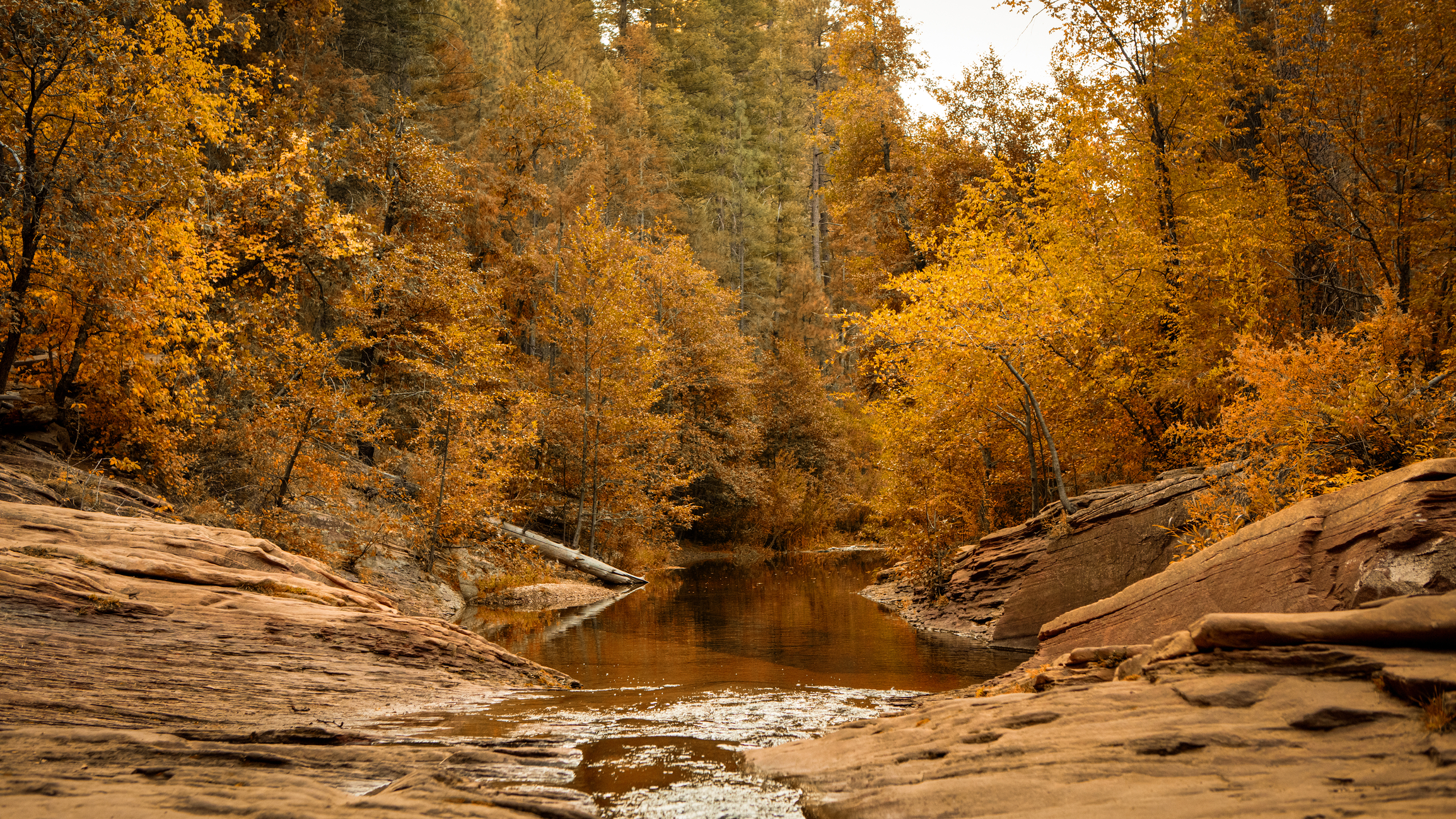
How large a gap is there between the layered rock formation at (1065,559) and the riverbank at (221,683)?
8.41m

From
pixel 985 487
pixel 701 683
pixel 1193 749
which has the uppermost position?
pixel 985 487

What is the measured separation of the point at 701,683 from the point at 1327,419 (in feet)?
27.1

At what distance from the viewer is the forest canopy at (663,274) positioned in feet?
42.8

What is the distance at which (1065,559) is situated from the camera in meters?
14.5

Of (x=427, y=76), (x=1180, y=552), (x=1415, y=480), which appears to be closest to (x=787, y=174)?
(x=427, y=76)

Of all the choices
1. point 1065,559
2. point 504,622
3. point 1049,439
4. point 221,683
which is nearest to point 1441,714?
point 221,683

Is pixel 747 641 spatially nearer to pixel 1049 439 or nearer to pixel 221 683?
pixel 1049 439

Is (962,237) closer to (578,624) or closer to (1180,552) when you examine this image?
(1180,552)

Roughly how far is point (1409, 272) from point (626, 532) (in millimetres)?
22833

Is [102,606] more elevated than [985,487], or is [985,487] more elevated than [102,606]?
[985,487]

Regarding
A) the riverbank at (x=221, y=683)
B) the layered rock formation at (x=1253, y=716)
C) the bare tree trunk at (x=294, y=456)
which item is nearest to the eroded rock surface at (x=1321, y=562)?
the layered rock formation at (x=1253, y=716)

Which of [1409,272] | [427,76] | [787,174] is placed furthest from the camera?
[787,174]

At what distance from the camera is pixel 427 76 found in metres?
36.0

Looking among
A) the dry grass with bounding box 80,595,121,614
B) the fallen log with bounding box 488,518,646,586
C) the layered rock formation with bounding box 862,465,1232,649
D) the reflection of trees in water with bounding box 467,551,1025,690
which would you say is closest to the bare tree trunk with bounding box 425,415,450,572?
the reflection of trees in water with bounding box 467,551,1025,690
